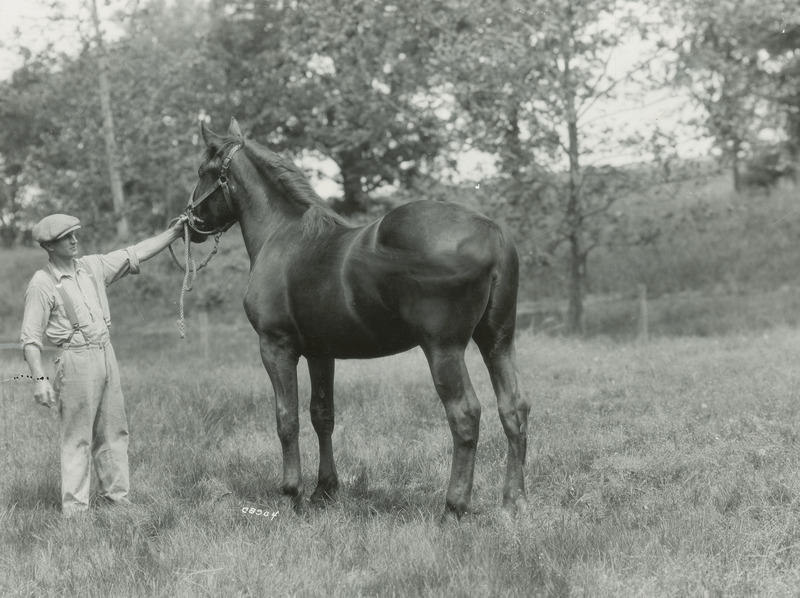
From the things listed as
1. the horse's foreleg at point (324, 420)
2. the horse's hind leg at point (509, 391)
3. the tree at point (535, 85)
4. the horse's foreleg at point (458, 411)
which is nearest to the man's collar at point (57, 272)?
the horse's foreleg at point (324, 420)

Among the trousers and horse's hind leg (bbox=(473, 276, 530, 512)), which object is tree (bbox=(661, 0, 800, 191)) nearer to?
horse's hind leg (bbox=(473, 276, 530, 512))

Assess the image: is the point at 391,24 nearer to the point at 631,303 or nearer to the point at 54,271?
the point at 631,303

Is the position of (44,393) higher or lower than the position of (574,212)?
lower

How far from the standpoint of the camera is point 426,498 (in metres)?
5.32

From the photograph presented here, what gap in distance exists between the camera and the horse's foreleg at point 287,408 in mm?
5383

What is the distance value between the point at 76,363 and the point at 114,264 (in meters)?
Answer: 0.81

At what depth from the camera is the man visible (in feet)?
17.2

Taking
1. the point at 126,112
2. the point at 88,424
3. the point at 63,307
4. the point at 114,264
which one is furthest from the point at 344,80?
the point at 88,424

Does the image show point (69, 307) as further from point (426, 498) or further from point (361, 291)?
point (426, 498)

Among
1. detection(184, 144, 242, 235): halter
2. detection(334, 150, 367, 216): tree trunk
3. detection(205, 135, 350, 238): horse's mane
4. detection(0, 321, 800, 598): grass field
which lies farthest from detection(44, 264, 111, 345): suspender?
detection(334, 150, 367, 216): tree trunk

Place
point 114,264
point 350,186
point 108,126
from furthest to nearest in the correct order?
point 350,186
point 108,126
point 114,264

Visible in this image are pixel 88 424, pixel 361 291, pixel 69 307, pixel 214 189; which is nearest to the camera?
pixel 361 291

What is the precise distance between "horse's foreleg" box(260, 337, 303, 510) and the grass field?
0.22m

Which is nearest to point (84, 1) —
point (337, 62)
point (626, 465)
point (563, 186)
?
point (337, 62)
